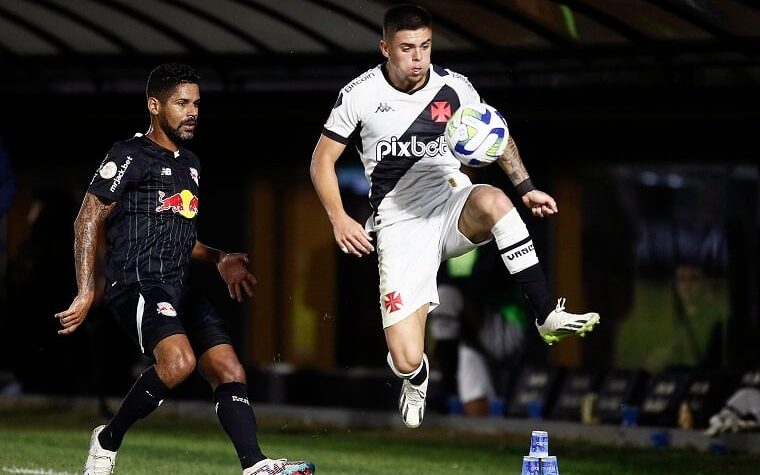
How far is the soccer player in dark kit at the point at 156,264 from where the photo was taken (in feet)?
28.2

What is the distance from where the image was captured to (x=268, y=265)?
59.1ft

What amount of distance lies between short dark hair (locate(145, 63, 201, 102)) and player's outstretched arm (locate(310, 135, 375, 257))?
0.79 metres

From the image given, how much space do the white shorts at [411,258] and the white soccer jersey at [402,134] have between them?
0.24ft

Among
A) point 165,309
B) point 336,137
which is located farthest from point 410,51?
point 165,309

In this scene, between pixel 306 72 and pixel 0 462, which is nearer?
pixel 0 462

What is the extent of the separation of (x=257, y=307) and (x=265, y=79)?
2570 mm

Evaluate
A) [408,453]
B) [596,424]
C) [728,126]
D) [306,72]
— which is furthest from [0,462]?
[728,126]

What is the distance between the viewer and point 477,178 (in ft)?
53.9

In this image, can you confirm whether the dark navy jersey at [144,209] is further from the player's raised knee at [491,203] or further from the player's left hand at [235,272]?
the player's raised knee at [491,203]

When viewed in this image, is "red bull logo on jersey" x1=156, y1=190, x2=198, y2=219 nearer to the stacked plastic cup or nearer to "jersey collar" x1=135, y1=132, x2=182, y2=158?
"jersey collar" x1=135, y1=132, x2=182, y2=158

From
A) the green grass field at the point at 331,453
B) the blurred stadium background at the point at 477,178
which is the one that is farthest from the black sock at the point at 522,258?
the blurred stadium background at the point at 477,178

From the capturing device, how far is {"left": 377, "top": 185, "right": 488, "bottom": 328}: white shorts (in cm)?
952

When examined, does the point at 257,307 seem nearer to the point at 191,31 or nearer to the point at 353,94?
the point at 191,31

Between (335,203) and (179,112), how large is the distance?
3.03ft
